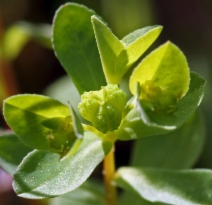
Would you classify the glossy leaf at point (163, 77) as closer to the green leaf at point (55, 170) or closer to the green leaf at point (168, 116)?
the green leaf at point (168, 116)

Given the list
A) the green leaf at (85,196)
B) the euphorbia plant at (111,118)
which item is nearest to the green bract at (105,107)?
the euphorbia plant at (111,118)

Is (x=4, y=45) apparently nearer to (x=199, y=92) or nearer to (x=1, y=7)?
(x=1, y=7)

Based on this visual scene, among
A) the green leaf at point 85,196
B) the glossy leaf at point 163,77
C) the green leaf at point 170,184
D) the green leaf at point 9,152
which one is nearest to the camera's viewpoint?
the glossy leaf at point 163,77

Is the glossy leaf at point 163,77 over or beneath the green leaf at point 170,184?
over

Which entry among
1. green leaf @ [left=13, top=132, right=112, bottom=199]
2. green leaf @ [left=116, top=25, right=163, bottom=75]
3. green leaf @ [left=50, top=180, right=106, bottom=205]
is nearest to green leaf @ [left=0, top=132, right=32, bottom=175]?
green leaf @ [left=13, top=132, right=112, bottom=199]

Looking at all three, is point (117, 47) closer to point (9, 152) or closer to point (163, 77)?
point (163, 77)

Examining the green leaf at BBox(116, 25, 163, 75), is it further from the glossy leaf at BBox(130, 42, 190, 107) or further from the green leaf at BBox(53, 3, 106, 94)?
the green leaf at BBox(53, 3, 106, 94)

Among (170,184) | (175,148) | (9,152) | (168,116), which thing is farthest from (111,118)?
(175,148)
